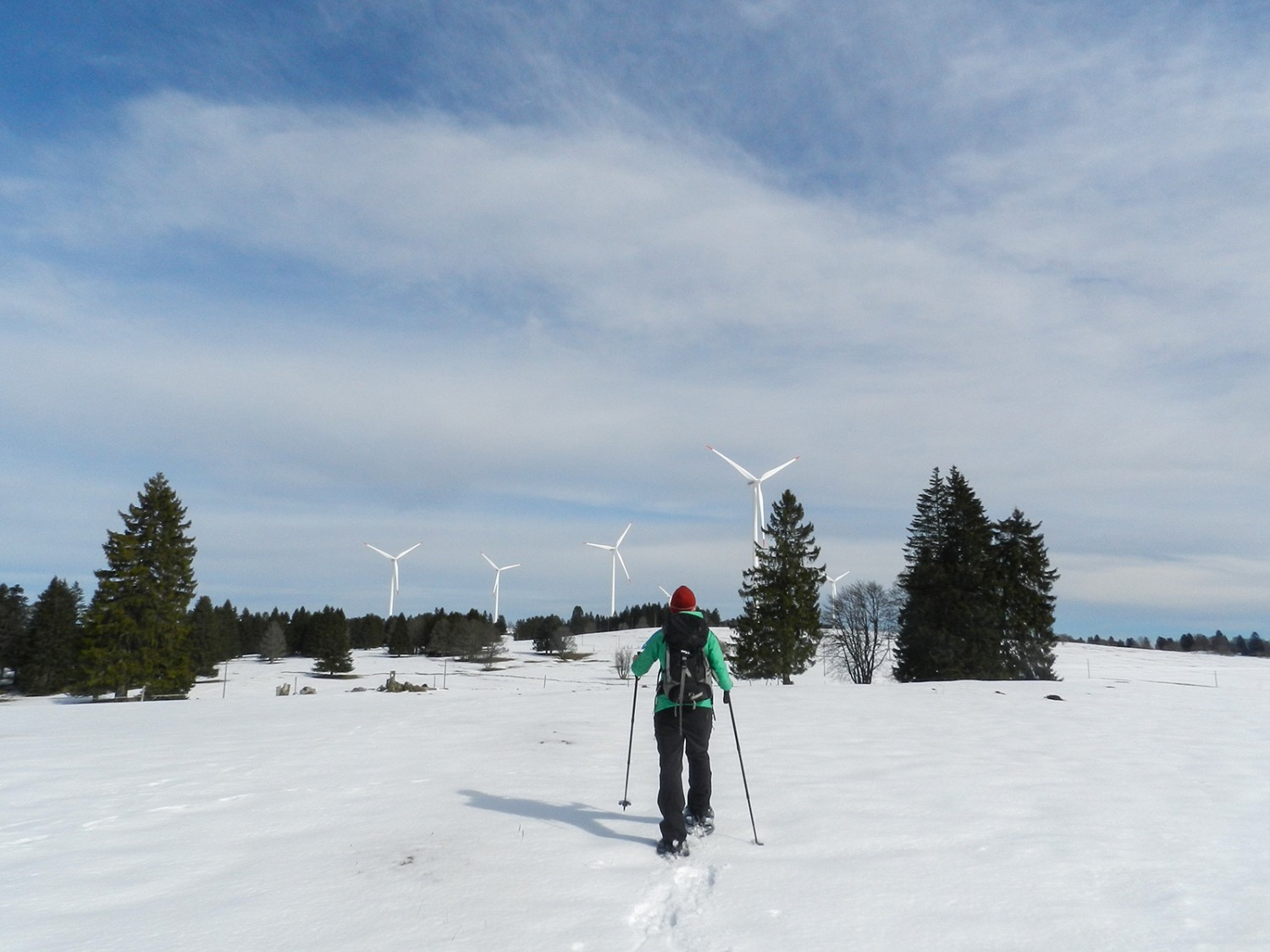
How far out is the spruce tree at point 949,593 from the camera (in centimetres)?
4244

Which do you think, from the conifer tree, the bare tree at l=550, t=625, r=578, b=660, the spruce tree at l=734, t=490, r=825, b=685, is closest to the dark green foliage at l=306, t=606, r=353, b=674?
the conifer tree

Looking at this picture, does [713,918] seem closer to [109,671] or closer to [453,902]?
[453,902]

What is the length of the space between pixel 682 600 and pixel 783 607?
36.6 meters

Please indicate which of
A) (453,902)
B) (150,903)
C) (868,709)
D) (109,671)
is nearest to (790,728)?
(868,709)

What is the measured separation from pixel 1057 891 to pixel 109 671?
4856 cm

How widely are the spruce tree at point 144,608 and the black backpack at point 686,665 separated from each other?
44319 millimetres

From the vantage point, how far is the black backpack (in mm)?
7691

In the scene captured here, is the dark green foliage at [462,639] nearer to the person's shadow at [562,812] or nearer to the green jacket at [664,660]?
the person's shadow at [562,812]

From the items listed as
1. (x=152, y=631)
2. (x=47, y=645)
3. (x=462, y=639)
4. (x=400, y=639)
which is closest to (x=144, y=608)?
(x=152, y=631)

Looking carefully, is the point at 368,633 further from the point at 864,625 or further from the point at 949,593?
the point at 949,593

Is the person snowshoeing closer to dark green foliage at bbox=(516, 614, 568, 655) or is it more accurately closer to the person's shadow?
the person's shadow

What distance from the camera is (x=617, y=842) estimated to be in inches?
289

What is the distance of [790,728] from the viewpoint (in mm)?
15516

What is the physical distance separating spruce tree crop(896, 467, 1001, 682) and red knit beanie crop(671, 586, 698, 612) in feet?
129
